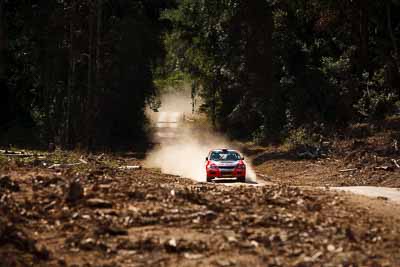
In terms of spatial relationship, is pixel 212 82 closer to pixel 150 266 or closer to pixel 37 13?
pixel 37 13

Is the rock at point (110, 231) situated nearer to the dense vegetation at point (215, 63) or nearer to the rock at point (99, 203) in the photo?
the rock at point (99, 203)

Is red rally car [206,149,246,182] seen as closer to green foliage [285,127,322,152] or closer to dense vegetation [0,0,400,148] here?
green foliage [285,127,322,152]

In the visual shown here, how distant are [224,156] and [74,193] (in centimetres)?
1861

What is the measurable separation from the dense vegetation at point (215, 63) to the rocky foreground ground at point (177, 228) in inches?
1098

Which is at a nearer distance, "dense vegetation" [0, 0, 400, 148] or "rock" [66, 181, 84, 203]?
"rock" [66, 181, 84, 203]

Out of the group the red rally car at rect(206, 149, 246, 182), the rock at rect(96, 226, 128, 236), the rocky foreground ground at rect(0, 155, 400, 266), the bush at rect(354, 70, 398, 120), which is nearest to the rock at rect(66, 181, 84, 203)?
the rocky foreground ground at rect(0, 155, 400, 266)

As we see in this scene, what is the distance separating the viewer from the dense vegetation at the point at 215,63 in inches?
1778

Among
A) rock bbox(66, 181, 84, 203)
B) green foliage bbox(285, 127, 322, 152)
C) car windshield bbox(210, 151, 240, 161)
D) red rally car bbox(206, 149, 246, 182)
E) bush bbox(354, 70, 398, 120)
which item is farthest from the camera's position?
bush bbox(354, 70, 398, 120)

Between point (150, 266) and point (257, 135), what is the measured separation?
4283 cm

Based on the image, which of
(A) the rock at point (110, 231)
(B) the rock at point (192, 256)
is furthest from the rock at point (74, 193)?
(B) the rock at point (192, 256)

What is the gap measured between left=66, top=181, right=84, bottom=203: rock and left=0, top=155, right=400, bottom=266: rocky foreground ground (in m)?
0.02

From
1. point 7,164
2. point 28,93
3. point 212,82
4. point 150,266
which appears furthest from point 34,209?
point 212,82

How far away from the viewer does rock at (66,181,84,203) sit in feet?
46.8

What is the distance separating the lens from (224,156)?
32594 mm
